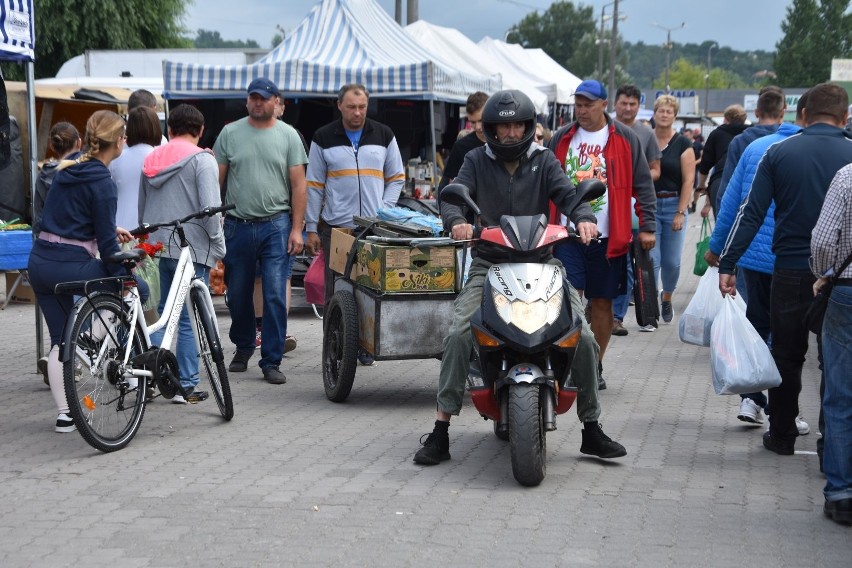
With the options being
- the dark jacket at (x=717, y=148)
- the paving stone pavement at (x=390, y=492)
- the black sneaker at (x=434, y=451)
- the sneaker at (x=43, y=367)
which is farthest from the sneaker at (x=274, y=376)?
the dark jacket at (x=717, y=148)

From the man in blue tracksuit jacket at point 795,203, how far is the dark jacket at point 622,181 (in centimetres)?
141

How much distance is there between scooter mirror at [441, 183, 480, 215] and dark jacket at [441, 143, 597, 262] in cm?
37

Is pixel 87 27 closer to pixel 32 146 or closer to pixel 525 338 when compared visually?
pixel 32 146

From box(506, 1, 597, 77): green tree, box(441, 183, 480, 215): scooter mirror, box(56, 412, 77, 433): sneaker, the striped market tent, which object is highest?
box(506, 1, 597, 77): green tree

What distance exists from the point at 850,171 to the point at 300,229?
4.54m

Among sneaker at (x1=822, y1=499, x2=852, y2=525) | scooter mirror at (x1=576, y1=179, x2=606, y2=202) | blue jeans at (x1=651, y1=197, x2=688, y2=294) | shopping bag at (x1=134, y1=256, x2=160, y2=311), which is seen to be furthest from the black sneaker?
blue jeans at (x1=651, y1=197, x2=688, y2=294)

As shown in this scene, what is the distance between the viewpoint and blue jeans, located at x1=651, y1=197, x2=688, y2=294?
12359 mm

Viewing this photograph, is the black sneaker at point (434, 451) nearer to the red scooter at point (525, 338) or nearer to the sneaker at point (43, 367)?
the red scooter at point (525, 338)

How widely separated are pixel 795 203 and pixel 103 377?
141 inches

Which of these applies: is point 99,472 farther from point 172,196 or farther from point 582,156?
point 582,156

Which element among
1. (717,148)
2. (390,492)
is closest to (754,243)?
(390,492)

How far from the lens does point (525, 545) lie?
198 inches

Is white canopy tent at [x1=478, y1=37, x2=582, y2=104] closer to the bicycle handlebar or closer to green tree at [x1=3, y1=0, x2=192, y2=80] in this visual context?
green tree at [x1=3, y1=0, x2=192, y2=80]

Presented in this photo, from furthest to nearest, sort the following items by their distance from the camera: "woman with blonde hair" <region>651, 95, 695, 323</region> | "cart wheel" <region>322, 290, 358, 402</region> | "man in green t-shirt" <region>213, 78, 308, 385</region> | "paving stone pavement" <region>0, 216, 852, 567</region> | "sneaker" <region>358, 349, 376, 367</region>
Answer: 1. "woman with blonde hair" <region>651, 95, 695, 323</region>
2. "man in green t-shirt" <region>213, 78, 308, 385</region>
3. "sneaker" <region>358, 349, 376, 367</region>
4. "cart wheel" <region>322, 290, 358, 402</region>
5. "paving stone pavement" <region>0, 216, 852, 567</region>
